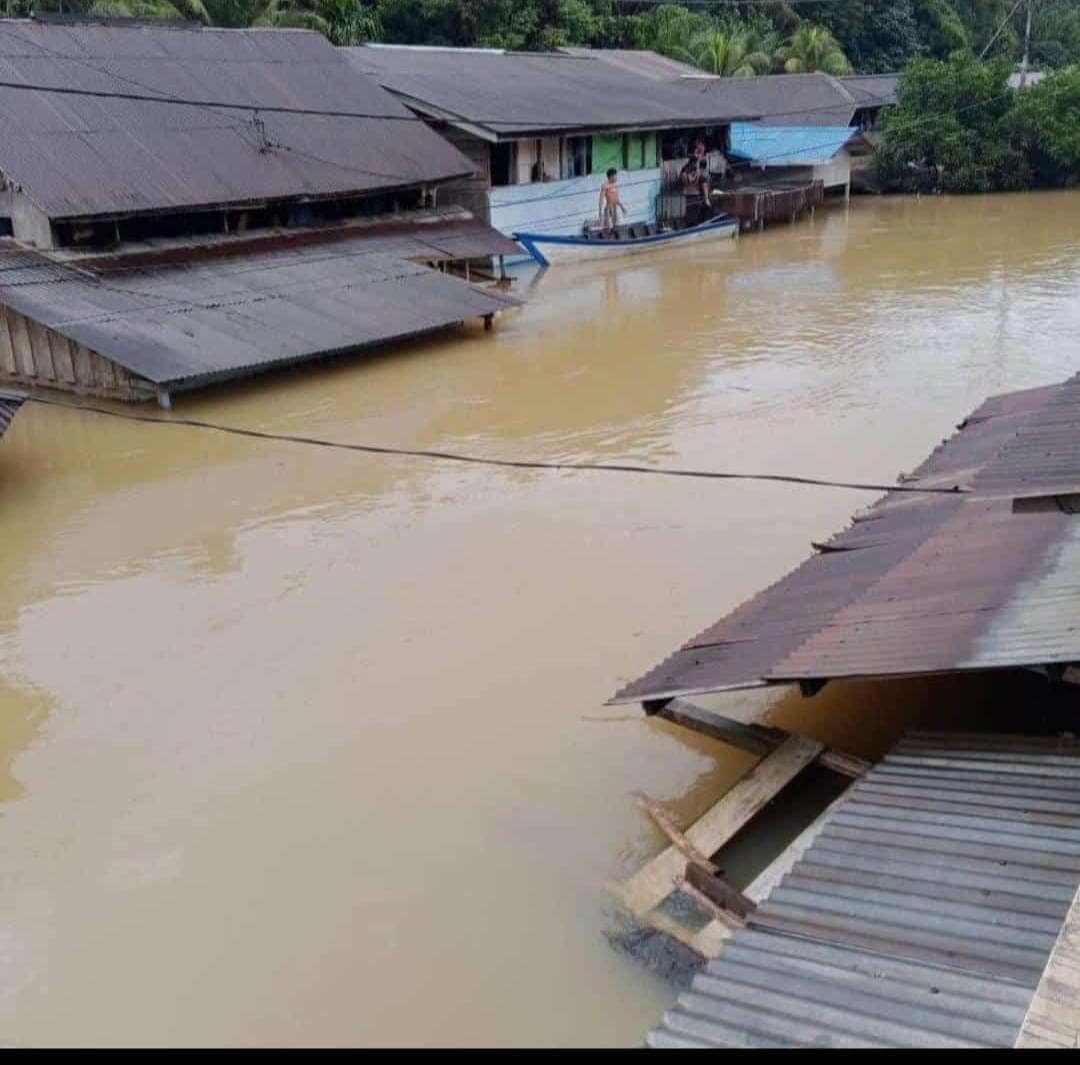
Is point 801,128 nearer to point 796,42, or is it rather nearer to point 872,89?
point 872,89

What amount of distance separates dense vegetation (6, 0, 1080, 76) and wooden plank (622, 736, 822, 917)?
24.7 metres

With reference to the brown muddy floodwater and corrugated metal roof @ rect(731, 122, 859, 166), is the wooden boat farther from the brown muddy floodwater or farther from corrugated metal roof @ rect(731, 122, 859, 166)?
the brown muddy floodwater

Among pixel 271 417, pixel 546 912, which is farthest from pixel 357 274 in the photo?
pixel 546 912

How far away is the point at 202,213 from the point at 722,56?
87.0 ft

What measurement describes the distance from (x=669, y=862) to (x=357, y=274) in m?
12.9

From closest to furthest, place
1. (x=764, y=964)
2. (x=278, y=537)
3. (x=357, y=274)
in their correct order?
(x=764, y=964) → (x=278, y=537) → (x=357, y=274)

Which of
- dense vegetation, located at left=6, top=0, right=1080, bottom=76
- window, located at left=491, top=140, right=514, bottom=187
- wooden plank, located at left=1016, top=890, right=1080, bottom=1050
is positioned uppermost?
dense vegetation, located at left=6, top=0, right=1080, bottom=76

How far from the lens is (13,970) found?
5.33m

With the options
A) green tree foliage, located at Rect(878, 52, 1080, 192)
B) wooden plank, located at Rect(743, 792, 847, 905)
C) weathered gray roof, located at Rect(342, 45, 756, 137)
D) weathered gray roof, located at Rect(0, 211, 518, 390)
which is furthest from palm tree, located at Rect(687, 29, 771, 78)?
wooden plank, located at Rect(743, 792, 847, 905)

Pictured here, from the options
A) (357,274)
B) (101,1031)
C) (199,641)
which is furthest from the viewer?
(357,274)

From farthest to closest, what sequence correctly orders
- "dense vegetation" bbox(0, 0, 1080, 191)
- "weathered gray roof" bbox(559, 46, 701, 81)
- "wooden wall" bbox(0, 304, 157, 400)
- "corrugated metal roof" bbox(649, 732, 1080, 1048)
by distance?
"weathered gray roof" bbox(559, 46, 701, 81) < "dense vegetation" bbox(0, 0, 1080, 191) < "wooden wall" bbox(0, 304, 157, 400) < "corrugated metal roof" bbox(649, 732, 1080, 1048)

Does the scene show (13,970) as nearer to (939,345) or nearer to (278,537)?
(278,537)

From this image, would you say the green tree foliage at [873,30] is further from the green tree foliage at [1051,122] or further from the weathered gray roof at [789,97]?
the weathered gray roof at [789,97]

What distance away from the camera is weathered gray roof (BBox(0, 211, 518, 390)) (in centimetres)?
1302
